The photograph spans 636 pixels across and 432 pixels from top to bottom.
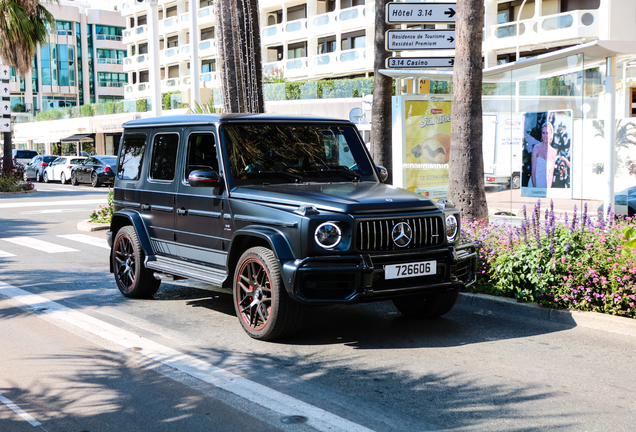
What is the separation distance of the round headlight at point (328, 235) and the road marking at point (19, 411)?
245 cm

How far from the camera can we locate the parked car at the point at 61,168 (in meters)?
38.5

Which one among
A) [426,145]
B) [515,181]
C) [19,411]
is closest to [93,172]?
[426,145]

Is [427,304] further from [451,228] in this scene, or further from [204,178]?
[204,178]

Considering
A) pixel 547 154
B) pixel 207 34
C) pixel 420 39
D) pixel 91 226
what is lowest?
pixel 91 226

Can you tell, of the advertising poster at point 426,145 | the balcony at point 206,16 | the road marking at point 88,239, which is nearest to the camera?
the advertising poster at point 426,145

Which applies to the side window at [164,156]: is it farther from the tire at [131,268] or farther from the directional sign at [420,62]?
the directional sign at [420,62]

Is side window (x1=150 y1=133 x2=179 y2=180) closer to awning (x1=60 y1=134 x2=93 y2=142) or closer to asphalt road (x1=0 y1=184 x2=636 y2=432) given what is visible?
asphalt road (x1=0 y1=184 x2=636 y2=432)

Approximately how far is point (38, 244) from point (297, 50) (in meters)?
41.9

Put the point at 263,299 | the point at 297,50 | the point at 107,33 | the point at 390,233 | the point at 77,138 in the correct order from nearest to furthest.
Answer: the point at 390,233
the point at 263,299
the point at 297,50
the point at 77,138
the point at 107,33

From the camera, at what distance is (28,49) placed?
109 ft

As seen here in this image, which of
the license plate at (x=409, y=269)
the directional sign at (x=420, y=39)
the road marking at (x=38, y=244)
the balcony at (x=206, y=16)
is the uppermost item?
the balcony at (x=206, y=16)

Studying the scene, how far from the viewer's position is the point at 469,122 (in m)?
9.31

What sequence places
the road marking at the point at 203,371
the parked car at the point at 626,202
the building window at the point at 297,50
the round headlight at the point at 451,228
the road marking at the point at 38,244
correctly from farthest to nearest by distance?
the building window at the point at 297,50 < the road marking at the point at 38,244 < the parked car at the point at 626,202 < the round headlight at the point at 451,228 < the road marking at the point at 203,371

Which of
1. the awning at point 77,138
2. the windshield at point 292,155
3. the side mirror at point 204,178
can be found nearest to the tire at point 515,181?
the windshield at point 292,155
